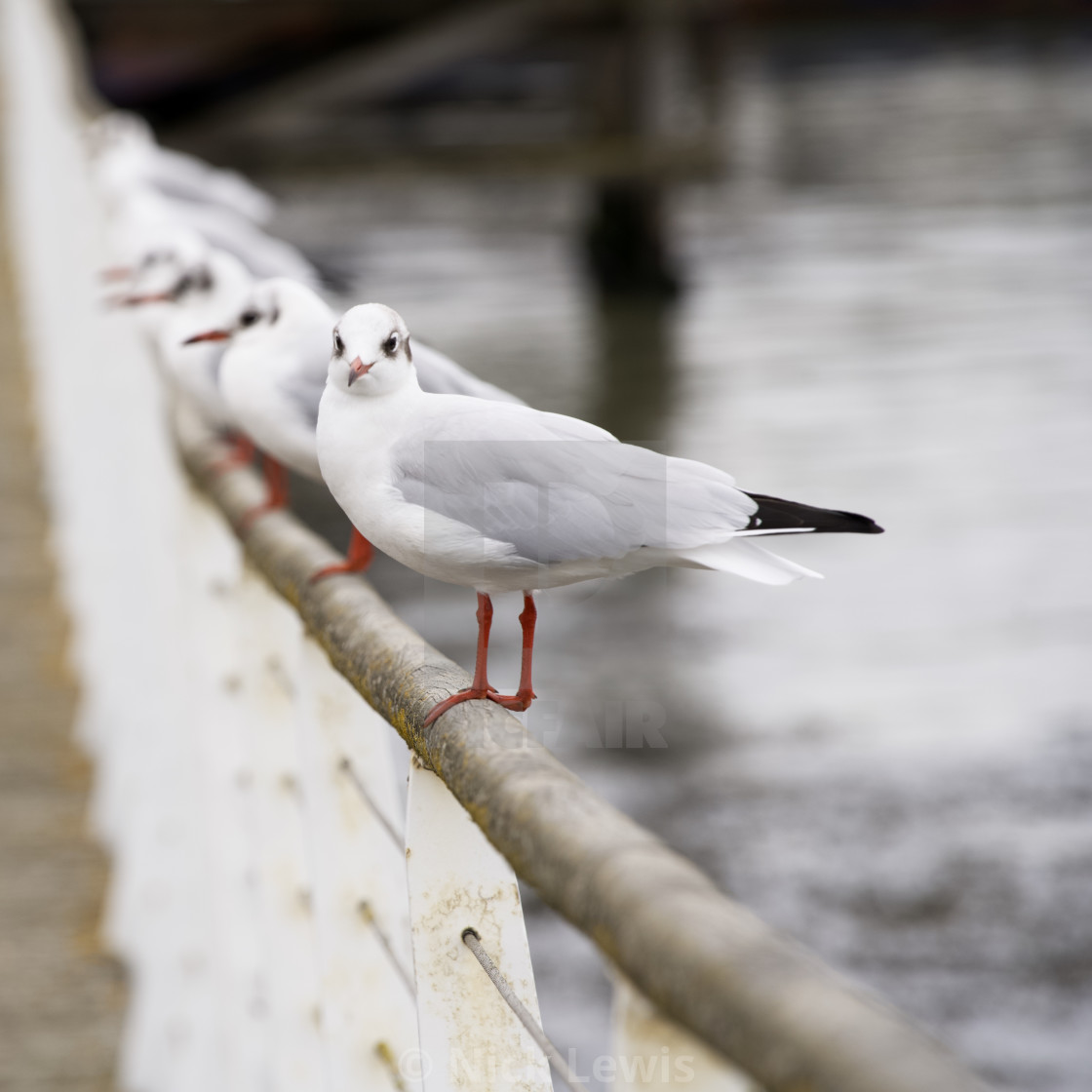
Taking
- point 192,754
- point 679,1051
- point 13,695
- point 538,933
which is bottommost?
point 538,933

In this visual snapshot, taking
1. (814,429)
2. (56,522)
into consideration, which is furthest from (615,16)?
(56,522)

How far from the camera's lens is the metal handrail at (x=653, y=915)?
0.76 meters

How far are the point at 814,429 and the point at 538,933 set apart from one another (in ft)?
19.7

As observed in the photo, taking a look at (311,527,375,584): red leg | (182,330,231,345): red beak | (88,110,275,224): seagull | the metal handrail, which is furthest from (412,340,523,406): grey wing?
(88,110,275,224): seagull

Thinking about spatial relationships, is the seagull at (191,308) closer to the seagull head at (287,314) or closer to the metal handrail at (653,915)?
the seagull head at (287,314)

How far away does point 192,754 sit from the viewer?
127 inches

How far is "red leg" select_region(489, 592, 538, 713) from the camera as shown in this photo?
138 centimetres

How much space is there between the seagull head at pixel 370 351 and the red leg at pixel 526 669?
200 millimetres

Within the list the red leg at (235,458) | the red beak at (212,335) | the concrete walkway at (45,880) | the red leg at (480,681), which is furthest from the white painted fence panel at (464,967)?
the concrete walkway at (45,880)

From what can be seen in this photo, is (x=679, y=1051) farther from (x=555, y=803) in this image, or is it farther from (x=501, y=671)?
(x=501, y=671)

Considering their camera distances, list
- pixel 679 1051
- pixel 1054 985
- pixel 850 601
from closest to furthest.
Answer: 1. pixel 679 1051
2. pixel 1054 985
3. pixel 850 601

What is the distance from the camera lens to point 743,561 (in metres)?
1.25

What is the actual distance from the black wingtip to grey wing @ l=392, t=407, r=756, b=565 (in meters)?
A: 0.01

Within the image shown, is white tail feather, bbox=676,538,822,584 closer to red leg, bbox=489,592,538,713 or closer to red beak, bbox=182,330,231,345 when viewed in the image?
red leg, bbox=489,592,538,713
